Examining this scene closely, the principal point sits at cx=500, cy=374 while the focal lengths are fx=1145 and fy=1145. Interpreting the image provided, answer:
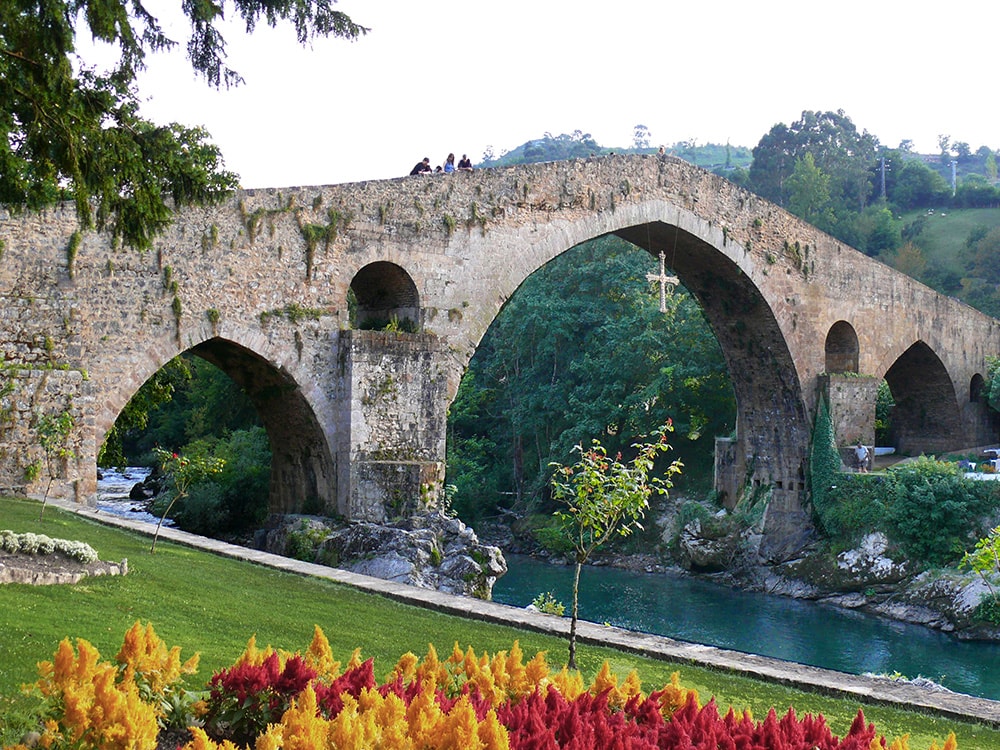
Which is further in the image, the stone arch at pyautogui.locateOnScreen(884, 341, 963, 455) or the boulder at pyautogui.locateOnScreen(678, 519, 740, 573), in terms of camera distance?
the stone arch at pyautogui.locateOnScreen(884, 341, 963, 455)

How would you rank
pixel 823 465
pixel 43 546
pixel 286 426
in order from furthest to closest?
1. pixel 823 465
2. pixel 286 426
3. pixel 43 546

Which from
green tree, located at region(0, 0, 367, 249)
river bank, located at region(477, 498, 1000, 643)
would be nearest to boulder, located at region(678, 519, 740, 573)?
river bank, located at region(477, 498, 1000, 643)

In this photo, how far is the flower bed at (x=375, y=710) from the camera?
A: 3766mm

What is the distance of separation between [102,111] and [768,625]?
15.4m

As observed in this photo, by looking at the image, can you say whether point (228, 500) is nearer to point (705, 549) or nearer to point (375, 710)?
point (705, 549)

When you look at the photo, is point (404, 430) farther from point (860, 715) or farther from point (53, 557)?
point (860, 715)

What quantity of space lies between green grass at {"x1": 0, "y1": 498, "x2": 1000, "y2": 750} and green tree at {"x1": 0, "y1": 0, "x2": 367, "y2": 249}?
2.08 meters

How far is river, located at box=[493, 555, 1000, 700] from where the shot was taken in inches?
624

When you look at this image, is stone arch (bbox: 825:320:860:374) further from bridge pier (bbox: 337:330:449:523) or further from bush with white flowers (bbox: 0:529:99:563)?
bush with white flowers (bbox: 0:529:99:563)

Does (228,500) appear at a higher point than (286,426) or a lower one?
lower

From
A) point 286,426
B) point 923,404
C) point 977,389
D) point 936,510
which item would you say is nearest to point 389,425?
point 286,426

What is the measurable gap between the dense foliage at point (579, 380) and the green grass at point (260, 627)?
61.5ft

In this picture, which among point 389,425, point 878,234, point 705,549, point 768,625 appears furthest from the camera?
point 878,234

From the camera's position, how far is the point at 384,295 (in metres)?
15.5
